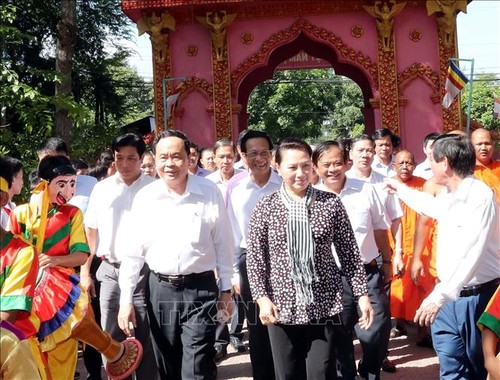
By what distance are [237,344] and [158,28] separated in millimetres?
8072

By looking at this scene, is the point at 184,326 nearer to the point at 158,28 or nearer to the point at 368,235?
the point at 368,235

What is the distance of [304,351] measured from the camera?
13.1 feet

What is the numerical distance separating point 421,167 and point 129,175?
3.69 metres

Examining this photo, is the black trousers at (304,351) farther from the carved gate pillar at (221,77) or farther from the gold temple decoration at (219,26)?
the gold temple decoration at (219,26)

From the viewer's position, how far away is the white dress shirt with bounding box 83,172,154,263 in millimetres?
5254

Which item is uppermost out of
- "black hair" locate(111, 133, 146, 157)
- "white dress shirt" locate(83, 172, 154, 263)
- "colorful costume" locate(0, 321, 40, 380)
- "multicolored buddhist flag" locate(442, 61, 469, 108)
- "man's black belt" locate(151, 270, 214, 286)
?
"multicolored buddhist flag" locate(442, 61, 469, 108)

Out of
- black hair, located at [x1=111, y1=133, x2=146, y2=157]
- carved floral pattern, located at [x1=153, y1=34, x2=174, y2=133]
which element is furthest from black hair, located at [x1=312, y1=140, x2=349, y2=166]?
carved floral pattern, located at [x1=153, y1=34, x2=174, y2=133]

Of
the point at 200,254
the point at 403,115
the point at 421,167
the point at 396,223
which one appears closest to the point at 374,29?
the point at 403,115

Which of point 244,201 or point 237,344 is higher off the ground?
point 244,201

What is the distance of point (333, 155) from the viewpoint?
498cm

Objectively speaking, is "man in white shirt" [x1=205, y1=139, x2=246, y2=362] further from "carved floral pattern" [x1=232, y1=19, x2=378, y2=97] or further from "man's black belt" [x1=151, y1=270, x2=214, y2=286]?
"carved floral pattern" [x1=232, y1=19, x2=378, y2=97]

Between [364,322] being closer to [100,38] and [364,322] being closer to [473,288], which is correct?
[473,288]

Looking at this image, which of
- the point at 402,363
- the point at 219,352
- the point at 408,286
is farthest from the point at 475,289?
the point at 219,352

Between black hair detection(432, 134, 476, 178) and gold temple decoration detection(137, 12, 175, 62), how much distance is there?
10.3 metres
